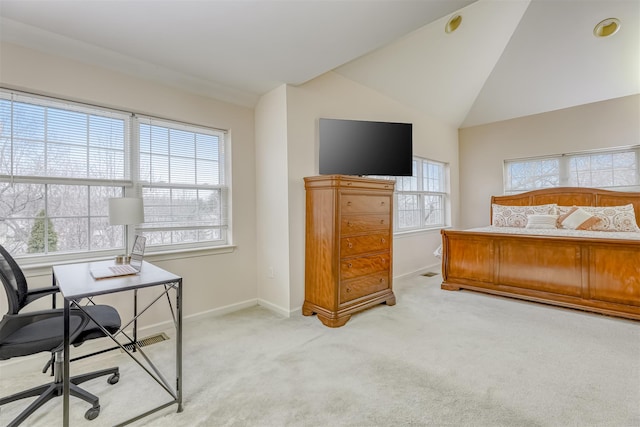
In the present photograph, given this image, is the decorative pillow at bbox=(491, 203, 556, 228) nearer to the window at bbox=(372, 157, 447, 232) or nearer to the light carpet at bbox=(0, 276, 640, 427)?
the window at bbox=(372, 157, 447, 232)

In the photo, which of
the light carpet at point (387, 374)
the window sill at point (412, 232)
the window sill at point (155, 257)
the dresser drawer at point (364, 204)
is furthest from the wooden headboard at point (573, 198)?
the window sill at point (155, 257)

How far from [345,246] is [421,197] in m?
2.65

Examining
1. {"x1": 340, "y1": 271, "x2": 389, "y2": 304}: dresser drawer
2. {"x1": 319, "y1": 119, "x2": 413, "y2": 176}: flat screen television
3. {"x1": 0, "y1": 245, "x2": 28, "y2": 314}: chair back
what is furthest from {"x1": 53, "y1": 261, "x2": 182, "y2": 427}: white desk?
{"x1": 319, "y1": 119, "x2": 413, "y2": 176}: flat screen television

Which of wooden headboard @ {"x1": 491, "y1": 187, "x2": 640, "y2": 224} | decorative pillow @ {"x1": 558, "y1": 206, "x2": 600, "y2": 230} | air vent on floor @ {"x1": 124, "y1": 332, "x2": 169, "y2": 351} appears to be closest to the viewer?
air vent on floor @ {"x1": 124, "y1": 332, "x2": 169, "y2": 351}

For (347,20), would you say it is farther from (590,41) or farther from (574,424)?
(590,41)

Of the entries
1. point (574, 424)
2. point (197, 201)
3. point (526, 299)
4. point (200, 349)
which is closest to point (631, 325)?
point (526, 299)

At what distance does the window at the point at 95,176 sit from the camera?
2.26 meters

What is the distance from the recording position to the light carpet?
1706 millimetres

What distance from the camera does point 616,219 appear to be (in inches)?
164

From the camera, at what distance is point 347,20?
2.21 m

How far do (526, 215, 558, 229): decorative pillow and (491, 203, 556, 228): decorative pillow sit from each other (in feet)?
0.85

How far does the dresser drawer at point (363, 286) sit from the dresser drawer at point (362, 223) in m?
0.50

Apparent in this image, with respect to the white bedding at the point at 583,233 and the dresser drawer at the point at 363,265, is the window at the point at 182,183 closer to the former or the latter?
the dresser drawer at the point at 363,265

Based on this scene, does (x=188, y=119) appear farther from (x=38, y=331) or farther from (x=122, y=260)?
(x=38, y=331)
